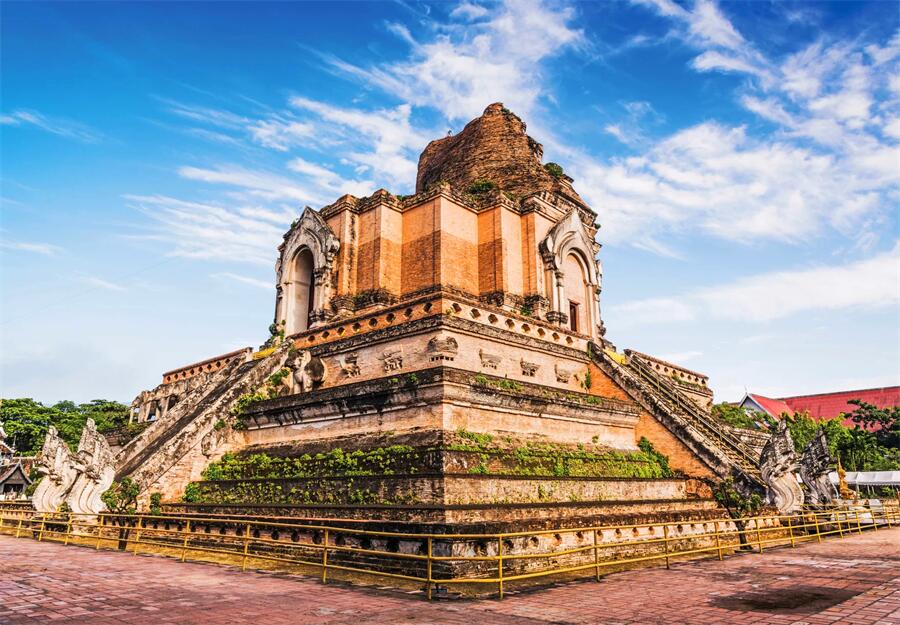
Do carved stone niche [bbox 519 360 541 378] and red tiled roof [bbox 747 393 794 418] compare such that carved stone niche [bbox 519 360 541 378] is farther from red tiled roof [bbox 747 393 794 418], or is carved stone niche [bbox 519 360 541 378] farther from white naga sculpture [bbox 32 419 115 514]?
red tiled roof [bbox 747 393 794 418]

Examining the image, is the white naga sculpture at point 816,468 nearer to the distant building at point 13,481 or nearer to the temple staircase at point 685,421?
the temple staircase at point 685,421

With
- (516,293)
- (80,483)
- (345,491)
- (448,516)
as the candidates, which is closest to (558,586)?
(448,516)

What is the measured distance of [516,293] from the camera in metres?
21.7

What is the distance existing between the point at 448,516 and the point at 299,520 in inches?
130

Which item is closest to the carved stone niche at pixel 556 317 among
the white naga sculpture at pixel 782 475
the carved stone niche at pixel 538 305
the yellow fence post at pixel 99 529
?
the carved stone niche at pixel 538 305

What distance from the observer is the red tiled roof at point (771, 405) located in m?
51.1

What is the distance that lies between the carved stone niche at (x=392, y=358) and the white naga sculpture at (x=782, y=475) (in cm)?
922

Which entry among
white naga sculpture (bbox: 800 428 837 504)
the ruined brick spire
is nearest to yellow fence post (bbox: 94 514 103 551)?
the ruined brick spire

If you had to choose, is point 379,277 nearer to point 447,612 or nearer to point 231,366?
point 231,366

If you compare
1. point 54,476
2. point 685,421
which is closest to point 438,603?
point 685,421

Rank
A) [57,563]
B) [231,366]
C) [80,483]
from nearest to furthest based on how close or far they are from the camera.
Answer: [57,563] → [80,483] → [231,366]

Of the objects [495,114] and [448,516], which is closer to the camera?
[448,516]

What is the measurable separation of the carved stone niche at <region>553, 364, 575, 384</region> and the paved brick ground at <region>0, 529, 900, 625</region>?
25.8ft

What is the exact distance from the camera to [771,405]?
5281cm
